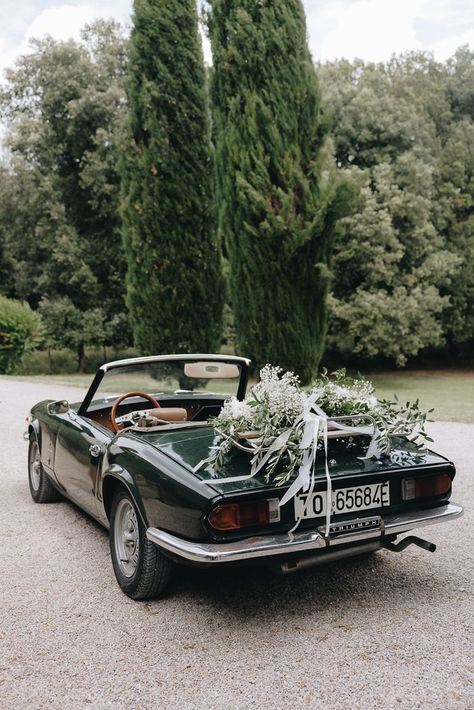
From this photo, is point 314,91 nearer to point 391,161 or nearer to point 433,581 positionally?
point 391,161

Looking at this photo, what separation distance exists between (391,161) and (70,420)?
80.3 feet

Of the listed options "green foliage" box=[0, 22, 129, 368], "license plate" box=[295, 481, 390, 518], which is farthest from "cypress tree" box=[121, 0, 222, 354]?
"license plate" box=[295, 481, 390, 518]

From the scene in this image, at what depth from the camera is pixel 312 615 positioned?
129 inches

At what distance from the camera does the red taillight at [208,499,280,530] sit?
117 inches

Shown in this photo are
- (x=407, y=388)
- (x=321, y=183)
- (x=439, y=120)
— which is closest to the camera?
(x=321, y=183)

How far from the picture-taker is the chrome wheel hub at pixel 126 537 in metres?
3.59

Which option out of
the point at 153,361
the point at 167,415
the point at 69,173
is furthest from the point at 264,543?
the point at 69,173

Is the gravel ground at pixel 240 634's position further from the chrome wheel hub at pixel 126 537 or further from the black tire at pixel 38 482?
the black tire at pixel 38 482

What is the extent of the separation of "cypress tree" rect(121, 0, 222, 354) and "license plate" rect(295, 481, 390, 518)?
44.2 feet

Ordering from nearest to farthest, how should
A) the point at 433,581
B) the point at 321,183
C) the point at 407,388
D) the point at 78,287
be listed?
the point at 433,581
the point at 321,183
the point at 407,388
the point at 78,287

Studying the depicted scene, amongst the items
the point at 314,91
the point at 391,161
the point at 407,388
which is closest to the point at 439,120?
the point at 391,161

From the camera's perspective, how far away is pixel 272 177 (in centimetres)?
1591

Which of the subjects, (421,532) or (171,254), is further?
(171,254)

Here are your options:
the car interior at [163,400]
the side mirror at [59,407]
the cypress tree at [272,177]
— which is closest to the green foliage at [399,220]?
the cypress tree at [272,177]
